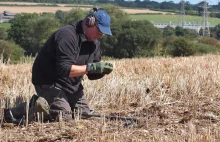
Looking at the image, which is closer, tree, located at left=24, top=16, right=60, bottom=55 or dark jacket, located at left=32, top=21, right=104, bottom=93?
dark jacket, located at left=32, top=21, right=104, bottom=93

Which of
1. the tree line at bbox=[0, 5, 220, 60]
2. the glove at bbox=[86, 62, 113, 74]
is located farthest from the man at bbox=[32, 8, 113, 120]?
the tree line at bbox=[0, 5, 220, 60]

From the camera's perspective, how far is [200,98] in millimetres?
6863

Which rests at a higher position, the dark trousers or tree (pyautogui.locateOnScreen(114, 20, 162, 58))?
tree (pyautogui.locateOnScreen(114, 20, 162, 58))

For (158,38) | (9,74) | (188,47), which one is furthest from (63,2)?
(9,74)

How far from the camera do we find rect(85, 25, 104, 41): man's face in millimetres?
5703

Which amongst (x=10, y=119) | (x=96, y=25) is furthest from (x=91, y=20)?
(x=10, y=119)

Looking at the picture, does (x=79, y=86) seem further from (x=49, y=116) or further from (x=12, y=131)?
(x=12, y=131)

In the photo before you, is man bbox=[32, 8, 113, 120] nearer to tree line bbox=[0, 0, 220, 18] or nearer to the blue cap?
the blue cap

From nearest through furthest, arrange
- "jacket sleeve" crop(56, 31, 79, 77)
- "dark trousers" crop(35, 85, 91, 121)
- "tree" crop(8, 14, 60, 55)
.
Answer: "jacket sleeve" crop(56, 31, 79, 77) → "dark trousers" crop(35, 85, 91, 121) → "tree" crop(8, 14, 60, 55)

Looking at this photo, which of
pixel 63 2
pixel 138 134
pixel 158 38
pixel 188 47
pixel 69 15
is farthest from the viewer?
pixel 63 2

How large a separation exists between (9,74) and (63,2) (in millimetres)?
91529

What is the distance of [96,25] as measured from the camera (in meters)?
5.66

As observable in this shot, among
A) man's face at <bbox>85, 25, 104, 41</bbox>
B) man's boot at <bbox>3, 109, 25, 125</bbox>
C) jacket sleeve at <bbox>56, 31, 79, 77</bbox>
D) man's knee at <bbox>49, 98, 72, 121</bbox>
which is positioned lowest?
man's boot at <bbox>3, 109, 25, 125</bbox>

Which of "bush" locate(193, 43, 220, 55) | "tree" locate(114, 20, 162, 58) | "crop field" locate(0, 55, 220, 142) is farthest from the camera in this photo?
"tree" locate(114, 20, 162, 58)
